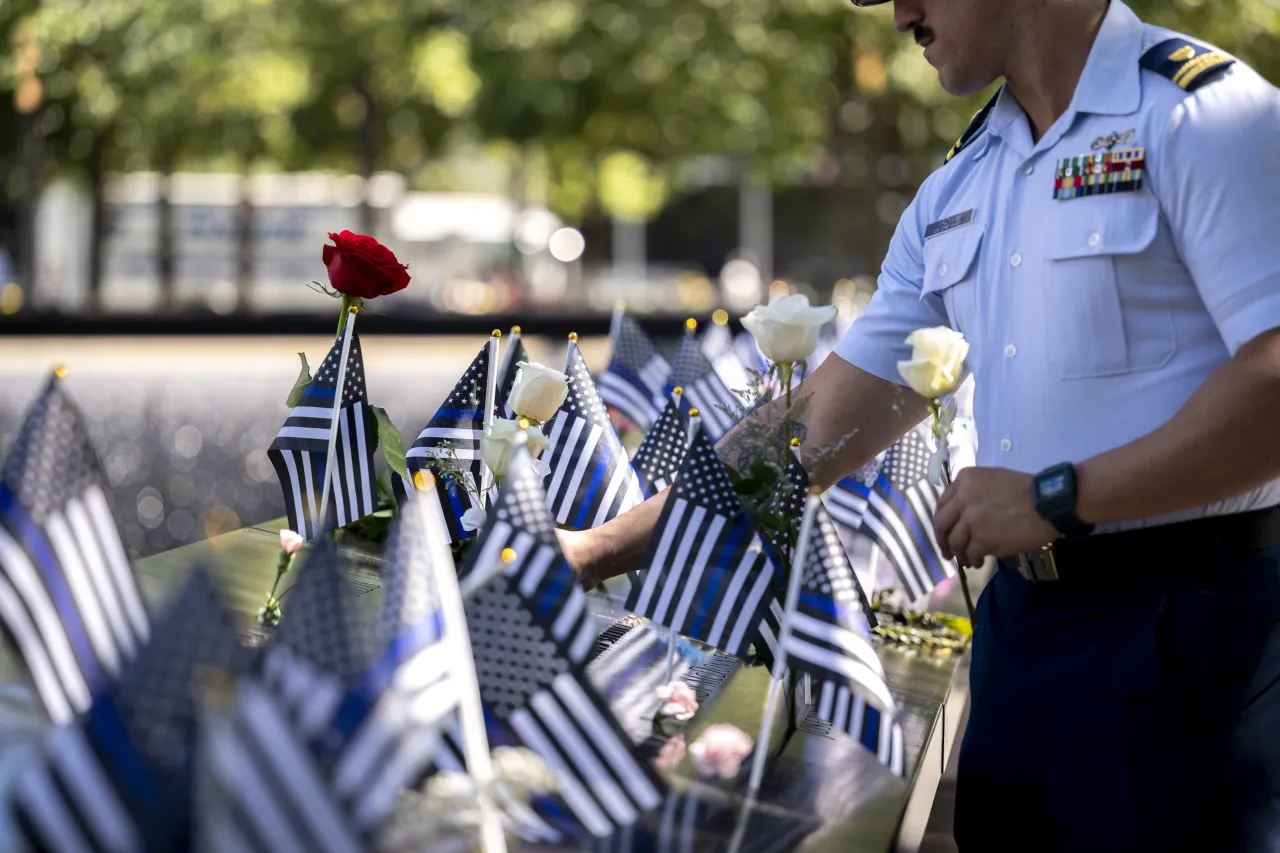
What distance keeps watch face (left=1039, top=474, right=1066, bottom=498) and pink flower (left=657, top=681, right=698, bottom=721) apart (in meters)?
0.89

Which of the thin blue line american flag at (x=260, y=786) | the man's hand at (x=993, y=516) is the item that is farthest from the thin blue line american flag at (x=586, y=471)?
Result: the thin blue line american flag at (x=260, y=786)

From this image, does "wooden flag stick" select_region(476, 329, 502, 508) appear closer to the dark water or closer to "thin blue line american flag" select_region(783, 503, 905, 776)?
"thin blue line american flag" select_region(783, 503, 905, 776)

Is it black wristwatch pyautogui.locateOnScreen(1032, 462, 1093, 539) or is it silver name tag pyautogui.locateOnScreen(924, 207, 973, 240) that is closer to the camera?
black wristwatch pyautogui.locateOnScreen(1032, 462, 1093, 539)

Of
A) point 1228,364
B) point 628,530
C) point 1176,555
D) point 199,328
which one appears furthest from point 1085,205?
point 199,328

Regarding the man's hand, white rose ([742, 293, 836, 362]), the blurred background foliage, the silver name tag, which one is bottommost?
the man's hand

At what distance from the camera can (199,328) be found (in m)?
24.9

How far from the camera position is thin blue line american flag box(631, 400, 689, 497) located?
3898 millimetres

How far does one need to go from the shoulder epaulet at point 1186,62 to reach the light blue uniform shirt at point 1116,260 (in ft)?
0.06

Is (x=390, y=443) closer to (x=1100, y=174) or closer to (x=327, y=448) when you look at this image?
(x=327, y=448)

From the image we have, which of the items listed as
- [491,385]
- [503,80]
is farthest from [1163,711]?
[503,80]

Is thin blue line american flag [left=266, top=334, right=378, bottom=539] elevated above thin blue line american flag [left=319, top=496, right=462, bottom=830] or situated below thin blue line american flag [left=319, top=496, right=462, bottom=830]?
above

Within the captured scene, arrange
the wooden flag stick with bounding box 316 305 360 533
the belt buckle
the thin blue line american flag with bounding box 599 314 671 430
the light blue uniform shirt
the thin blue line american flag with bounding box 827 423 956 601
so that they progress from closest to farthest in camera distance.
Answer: the light blue uniform shirt
the belt buckle
the wooden flag stick with bounding box 316 305 360 533
the thin blue line american flag with bounding box 827 423 956 601
the thin blue line american flag with bounding box 599 314 671 430

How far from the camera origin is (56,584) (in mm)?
2129

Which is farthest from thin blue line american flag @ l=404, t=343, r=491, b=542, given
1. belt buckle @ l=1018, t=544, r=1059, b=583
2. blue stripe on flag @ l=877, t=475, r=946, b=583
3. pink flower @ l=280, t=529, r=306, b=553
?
belt buckle @ l=1018, t=544, r=1059, b=583
